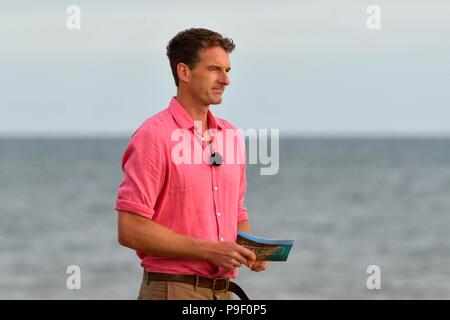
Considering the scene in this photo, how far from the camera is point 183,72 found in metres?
5.40

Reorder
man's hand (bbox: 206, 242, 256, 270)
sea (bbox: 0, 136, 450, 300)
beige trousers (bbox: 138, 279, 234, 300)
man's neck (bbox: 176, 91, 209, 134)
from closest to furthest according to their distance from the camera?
1. man's hand (bbox: 206, 242, 256, 270)
2. beige trousers (bbox: 138, 279, 234, 300)
3. man's neck (bbox: 176, 91, 209, 134)
4. sea (bbox: 0, 136, 450, 300)

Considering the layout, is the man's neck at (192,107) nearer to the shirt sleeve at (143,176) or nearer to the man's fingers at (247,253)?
the shirt sleeve at (143,176)

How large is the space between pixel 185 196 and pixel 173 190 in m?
0.06

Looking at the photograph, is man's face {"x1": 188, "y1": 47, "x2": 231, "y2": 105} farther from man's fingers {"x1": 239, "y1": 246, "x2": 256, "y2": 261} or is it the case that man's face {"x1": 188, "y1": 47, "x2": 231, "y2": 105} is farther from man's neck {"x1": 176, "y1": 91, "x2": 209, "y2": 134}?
man's fingers {"x1": 239, "y1": 246, "x2": 256, "y2": 261}

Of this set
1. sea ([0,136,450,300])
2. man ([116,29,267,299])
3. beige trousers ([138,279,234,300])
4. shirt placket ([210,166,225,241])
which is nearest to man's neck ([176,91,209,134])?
man ([116,29,267,299])

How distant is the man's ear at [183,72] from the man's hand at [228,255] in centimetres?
77

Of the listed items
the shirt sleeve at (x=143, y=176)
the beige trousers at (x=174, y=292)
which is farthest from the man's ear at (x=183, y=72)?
the beige trousers at (x=174, y=292)

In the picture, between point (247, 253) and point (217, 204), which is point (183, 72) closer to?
point (217, 204)

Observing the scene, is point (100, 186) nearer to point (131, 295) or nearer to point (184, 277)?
point (131, 295)

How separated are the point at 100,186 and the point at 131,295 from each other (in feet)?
83.2

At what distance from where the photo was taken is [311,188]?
4303cm

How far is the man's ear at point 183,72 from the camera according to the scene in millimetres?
5391

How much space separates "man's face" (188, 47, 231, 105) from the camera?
17.5ft

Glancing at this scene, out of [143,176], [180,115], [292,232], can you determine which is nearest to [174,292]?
[143,176]
